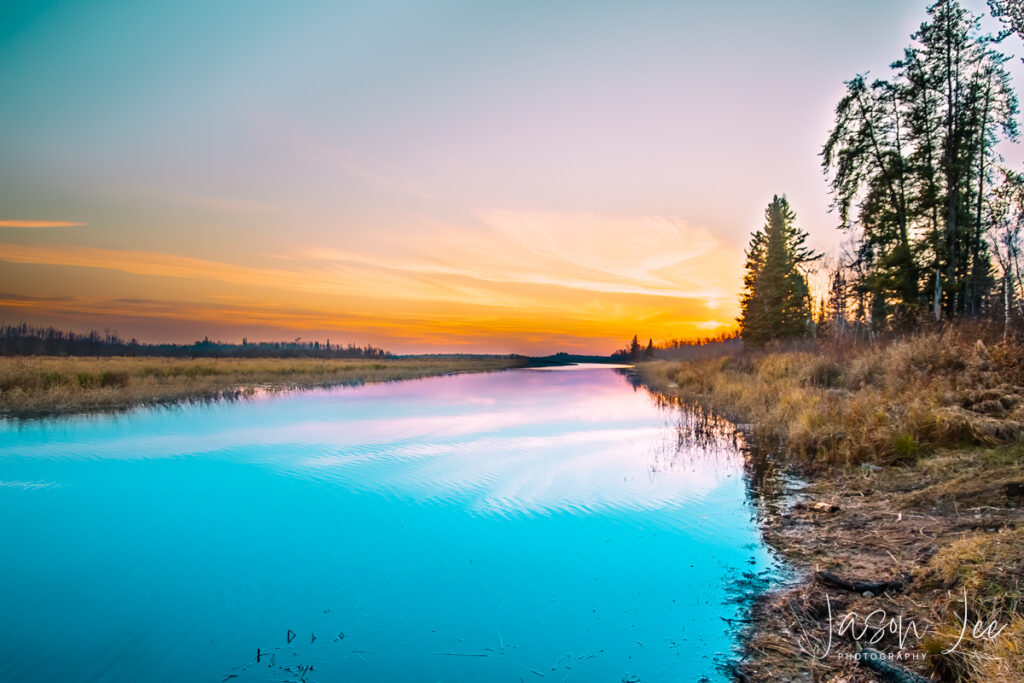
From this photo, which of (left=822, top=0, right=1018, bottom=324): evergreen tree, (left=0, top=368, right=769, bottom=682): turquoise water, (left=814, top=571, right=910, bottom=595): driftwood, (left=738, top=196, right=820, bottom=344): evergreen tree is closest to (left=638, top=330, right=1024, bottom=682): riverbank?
(left=814, top=571, right=910, bottom=595): driftwood

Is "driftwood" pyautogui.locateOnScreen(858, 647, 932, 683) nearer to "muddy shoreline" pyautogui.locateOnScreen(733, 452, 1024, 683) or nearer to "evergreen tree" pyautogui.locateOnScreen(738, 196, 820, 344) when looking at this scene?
"muddy shoreline" pyautogui.locateOnScreen(733, 452, 1024, 683)

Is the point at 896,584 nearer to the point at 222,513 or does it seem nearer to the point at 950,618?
the point at 950,618

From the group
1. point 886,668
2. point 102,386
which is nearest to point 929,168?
point 886,668

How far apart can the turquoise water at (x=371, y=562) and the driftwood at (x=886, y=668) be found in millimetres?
953

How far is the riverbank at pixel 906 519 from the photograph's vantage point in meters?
3.54

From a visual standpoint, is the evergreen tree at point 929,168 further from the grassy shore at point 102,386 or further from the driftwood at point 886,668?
the grassy shore at point 102,386

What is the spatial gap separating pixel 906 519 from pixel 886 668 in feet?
11.6

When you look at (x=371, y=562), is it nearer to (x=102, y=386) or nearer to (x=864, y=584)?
(x=864, y=584)

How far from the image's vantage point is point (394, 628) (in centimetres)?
452

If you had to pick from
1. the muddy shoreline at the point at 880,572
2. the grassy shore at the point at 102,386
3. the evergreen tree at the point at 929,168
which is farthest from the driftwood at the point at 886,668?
the grassy shore at the point at 102,386

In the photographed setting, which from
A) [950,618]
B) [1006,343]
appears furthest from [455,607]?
[1006,343]

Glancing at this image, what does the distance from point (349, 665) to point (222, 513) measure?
5221mm

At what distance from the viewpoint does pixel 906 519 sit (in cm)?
598

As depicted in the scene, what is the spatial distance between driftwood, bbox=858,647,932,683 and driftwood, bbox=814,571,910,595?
1095mm
